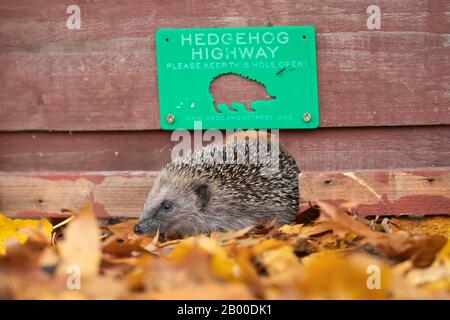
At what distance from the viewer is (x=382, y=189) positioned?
4.07 meters

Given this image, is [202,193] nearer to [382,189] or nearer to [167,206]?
[167,206]

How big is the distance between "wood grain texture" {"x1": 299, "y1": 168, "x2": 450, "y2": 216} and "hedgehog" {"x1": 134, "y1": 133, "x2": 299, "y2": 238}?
1.13 ft

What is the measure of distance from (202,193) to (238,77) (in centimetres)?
88

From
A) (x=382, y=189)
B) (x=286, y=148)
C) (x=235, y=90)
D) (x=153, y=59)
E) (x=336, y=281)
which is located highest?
(x=153, y=59)

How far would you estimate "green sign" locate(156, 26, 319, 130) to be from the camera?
4.18 metres

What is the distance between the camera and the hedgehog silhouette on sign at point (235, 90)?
426cm

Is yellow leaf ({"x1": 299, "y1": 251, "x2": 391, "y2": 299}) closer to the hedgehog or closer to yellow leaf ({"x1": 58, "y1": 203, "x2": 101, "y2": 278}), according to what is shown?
yellow leaf ({"x1": 58, "y1": 203, "x2": 101, "y2": 278})

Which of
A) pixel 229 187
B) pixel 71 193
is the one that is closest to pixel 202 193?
pixel 229 187

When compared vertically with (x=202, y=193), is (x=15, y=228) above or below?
below

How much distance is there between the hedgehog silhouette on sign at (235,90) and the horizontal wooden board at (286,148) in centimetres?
32

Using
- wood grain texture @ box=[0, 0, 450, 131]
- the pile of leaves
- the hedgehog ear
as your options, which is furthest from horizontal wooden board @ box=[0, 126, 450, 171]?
the pile of leaves

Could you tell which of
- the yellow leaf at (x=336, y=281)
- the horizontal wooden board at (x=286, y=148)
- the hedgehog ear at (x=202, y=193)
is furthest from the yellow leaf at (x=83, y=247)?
the hedgehog ear at (x=202, y=193)

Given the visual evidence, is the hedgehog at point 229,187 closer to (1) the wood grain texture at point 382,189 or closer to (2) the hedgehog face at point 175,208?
(2) the hedgehog face at point 175,208

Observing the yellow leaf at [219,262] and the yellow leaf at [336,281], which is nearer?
the yellow leaf at [336,281]
